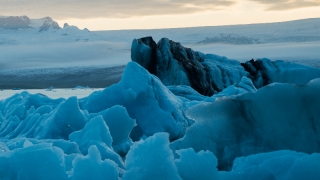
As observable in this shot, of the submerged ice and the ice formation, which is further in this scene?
the ice formation

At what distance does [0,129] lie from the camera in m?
7.31

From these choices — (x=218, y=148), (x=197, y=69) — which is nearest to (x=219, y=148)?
(x=218, y=148)

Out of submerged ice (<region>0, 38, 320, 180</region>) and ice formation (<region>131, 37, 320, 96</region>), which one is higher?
submerged ice (<region>0, 38, 320, 180</region>)

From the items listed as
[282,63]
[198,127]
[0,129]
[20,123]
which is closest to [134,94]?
[20,123]

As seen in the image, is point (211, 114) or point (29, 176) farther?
point (211, 114)

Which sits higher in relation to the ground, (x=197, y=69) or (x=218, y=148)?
(x=218, y=148)

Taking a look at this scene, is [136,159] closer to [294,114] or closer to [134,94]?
[294,114]

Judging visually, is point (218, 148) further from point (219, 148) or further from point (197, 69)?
point (197, 69)

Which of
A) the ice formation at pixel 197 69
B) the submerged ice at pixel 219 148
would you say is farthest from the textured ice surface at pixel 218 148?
the ice formation at pixel 197 69

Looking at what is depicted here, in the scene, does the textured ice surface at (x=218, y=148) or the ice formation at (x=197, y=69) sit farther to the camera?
the ice formation at (x=197, y=69)

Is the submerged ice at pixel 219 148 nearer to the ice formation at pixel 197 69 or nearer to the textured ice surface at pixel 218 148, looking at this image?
the textured ice surface at pixel 218 148

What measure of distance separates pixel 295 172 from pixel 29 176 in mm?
1368

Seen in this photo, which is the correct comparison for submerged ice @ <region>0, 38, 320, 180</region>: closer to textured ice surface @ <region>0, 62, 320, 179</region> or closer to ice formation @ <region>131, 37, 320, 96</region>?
textured ice surface @ <region>0, 62, 320, 179</region>

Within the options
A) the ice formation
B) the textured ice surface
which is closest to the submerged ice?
the textured ice surface
